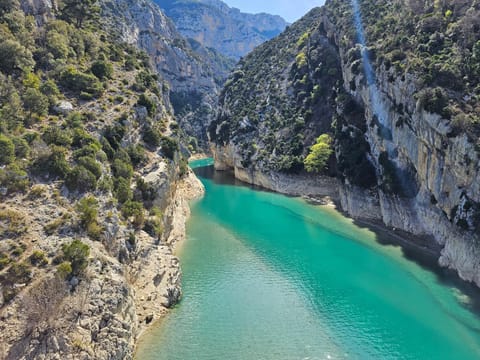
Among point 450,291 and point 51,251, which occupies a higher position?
point 51,251

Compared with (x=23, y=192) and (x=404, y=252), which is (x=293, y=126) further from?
(x=23, y=192)

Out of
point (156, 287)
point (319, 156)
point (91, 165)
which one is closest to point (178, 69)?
point (319, 156)

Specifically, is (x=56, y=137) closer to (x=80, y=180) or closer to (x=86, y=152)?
(x=86, y=152)

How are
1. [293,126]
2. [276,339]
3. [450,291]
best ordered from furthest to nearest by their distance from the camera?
[293,126] < [450,291] < [276,339]

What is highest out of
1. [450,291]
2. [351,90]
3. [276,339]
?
[351,90]

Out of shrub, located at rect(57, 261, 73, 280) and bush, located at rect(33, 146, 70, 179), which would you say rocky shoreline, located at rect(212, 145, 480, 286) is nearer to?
shrub, located at rect(57, 261, 73, 280)

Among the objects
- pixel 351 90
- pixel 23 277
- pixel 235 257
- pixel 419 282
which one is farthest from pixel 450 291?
pixel 351 90
